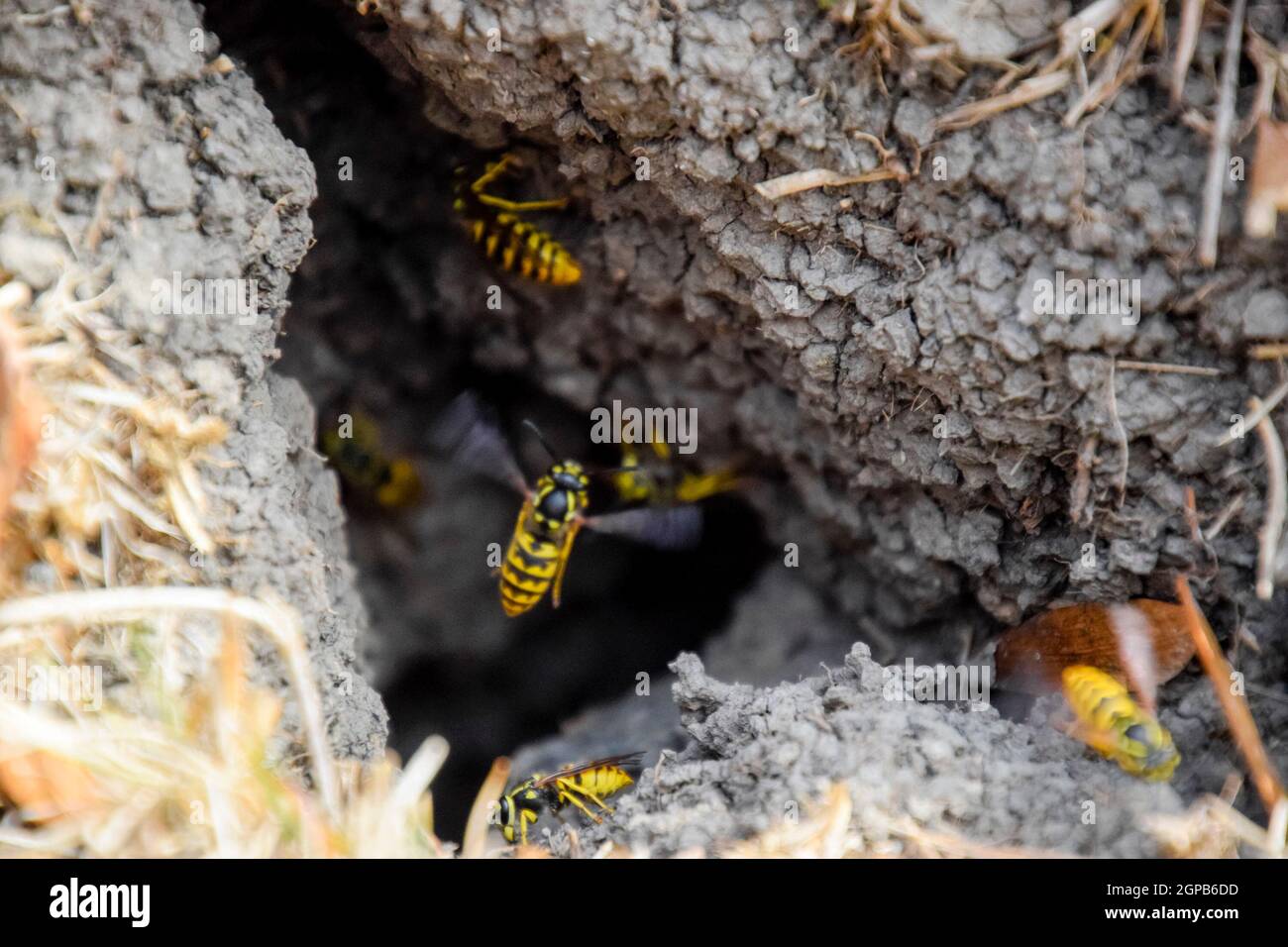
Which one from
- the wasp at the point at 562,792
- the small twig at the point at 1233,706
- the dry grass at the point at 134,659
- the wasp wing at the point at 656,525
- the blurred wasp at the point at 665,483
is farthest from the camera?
the blurred wasp at the point at 665,483

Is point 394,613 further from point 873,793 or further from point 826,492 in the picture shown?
point 873,793

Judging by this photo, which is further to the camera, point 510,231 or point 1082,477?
point 510,231

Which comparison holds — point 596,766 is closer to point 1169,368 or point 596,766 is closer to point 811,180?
point 811,180

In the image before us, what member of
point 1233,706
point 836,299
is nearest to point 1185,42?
point 836,299

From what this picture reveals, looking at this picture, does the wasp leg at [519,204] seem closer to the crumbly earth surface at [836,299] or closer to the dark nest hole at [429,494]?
the crumbly earth surface at [836,299]

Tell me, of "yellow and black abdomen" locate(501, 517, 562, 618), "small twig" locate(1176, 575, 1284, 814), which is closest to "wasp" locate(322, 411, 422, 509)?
"yellow and black abdomen" locate(501, 517, 562, 618)

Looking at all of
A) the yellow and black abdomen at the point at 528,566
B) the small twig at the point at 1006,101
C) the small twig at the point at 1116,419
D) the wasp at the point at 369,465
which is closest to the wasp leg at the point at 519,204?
the yellow and black abdomen at the point at 528,566

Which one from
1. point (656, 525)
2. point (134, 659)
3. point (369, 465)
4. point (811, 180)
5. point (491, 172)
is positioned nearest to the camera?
point (134, 659)
